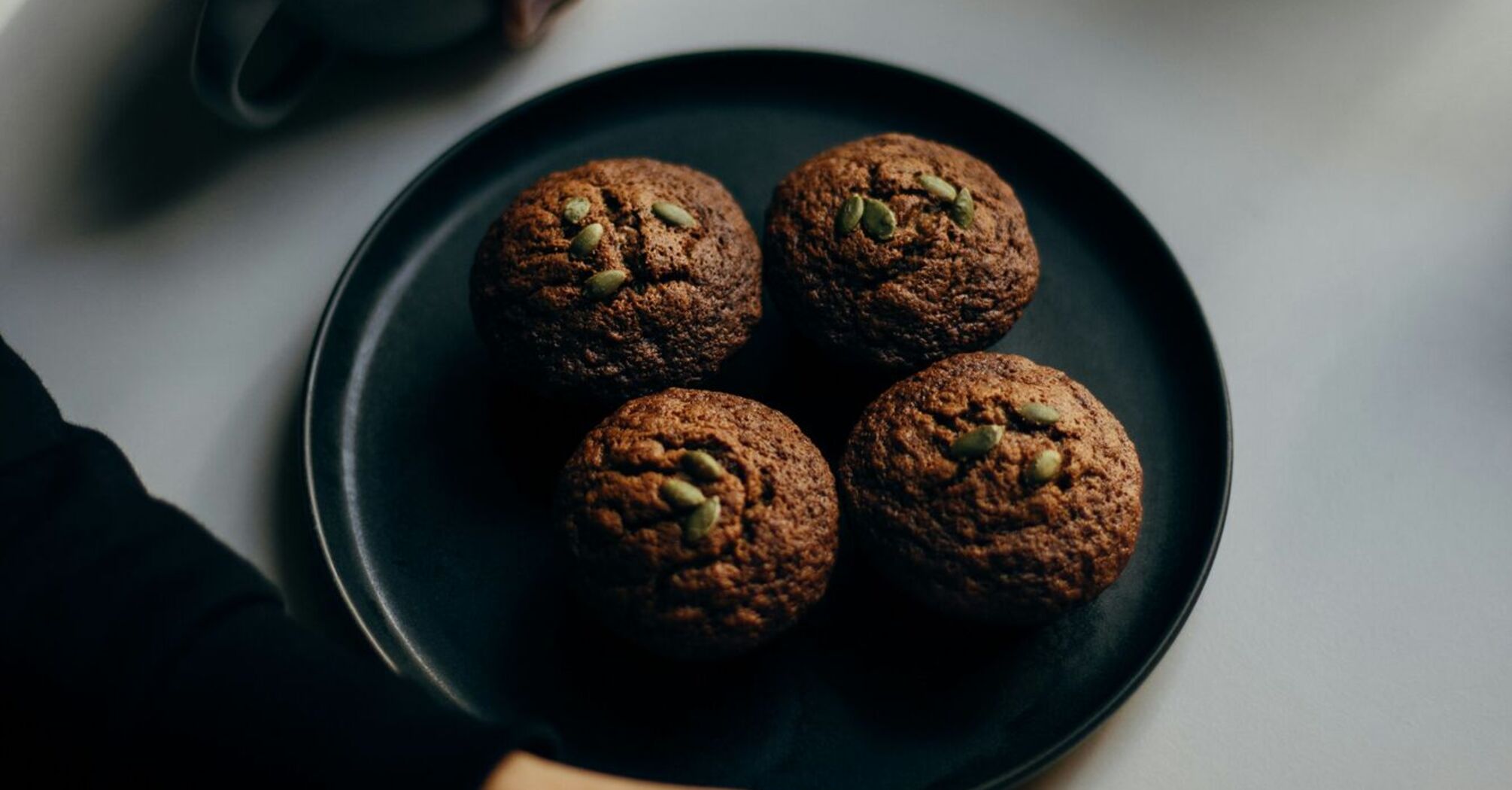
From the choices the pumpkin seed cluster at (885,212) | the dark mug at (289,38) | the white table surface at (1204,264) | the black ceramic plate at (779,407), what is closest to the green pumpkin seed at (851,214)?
the pumpkin seed cluster at (885,212)

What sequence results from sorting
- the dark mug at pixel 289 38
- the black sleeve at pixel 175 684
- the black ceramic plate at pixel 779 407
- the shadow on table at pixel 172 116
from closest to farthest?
the black sleeve at pixel 175 684
the black ceramic plate at pixel 779 407
the dark mug at pixel 289 38
the shadow on table at pixel 172 116

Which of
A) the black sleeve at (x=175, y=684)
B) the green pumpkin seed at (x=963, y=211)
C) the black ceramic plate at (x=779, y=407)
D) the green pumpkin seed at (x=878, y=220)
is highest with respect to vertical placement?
the green pumpkin seed at (x=963, y=211)

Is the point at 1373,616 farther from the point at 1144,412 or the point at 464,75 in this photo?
the point at 464,75

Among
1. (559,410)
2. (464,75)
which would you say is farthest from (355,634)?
(464,75)

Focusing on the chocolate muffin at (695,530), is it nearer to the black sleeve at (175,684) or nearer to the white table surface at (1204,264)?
the black sleeve at (175,684)

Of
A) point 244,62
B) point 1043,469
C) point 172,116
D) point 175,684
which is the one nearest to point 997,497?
point 1043,469

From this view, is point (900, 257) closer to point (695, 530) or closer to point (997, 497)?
point (997, 497)
